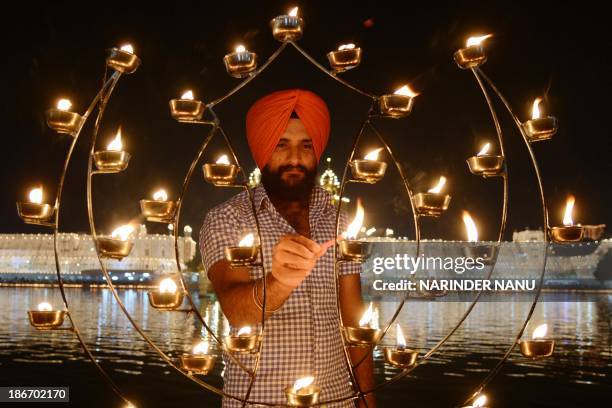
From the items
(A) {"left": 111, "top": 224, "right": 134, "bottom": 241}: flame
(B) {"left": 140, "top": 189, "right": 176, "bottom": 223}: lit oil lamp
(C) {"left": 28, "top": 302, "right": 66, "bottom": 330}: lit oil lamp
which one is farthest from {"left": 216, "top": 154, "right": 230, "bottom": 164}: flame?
(C) {"left": 28, "top": 302, "right": 66, "bottom": 330}: lit oil lamp

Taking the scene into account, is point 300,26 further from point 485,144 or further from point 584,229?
point 584,229

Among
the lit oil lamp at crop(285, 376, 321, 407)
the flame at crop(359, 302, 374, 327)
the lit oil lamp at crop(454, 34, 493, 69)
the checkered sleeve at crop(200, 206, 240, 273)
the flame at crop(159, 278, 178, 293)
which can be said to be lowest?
the lit oil lamp at crop(285, 376, 321, 407)

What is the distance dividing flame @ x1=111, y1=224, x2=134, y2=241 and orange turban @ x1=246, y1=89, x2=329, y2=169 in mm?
712

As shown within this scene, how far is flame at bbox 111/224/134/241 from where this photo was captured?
2.99 m

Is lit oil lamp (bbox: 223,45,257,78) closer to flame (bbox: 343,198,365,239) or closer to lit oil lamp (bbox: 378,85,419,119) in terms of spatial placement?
lit oil lamp (bbox: 378,85,419,119)

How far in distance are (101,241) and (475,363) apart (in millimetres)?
16568

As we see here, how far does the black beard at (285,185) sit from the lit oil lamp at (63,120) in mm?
927

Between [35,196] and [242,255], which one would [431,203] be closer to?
[242,255]

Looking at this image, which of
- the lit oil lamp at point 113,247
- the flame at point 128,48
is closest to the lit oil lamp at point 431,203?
the lit oil lamp at point 113,247

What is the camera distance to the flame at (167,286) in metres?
2.82

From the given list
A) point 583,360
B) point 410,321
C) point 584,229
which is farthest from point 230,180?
point 410,321

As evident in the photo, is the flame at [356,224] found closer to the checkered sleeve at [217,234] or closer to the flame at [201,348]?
the checkered sleeve at [217,234]

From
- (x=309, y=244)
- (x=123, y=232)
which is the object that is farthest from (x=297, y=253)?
(x=123, y=232)

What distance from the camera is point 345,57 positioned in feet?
10.1
